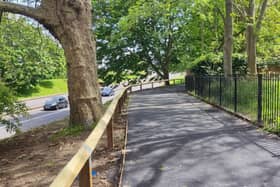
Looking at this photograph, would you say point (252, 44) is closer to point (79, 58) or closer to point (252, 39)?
point (252, 39)

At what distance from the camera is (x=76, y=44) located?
29.1ft

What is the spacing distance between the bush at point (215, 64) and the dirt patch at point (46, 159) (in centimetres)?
1516

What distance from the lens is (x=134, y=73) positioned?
39.0m

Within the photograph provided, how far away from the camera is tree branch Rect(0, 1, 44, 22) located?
27.9 ft

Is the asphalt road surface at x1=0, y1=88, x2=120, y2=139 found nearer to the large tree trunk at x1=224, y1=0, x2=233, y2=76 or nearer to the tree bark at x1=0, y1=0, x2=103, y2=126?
the tree bark at x1=0, y1=0, x2=103, y2=126

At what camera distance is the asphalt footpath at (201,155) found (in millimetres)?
4762

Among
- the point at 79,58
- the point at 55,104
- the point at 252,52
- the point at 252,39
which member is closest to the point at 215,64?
the point at 252,39

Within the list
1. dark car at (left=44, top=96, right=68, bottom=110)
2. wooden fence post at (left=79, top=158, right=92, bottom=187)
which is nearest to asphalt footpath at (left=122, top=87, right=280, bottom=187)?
wooden fence post at (left=79, top=158, right=92, bottom=187)

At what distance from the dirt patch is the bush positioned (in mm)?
15162

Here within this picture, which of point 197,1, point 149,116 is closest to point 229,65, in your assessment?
point 197,1

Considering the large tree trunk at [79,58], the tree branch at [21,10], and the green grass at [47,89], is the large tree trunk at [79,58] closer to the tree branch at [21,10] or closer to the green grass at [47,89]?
the tree branch at [21,10]

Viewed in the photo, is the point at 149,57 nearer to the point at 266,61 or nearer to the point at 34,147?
the point at 266,61

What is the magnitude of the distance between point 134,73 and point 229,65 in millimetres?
23129

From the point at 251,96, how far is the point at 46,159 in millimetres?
6490
